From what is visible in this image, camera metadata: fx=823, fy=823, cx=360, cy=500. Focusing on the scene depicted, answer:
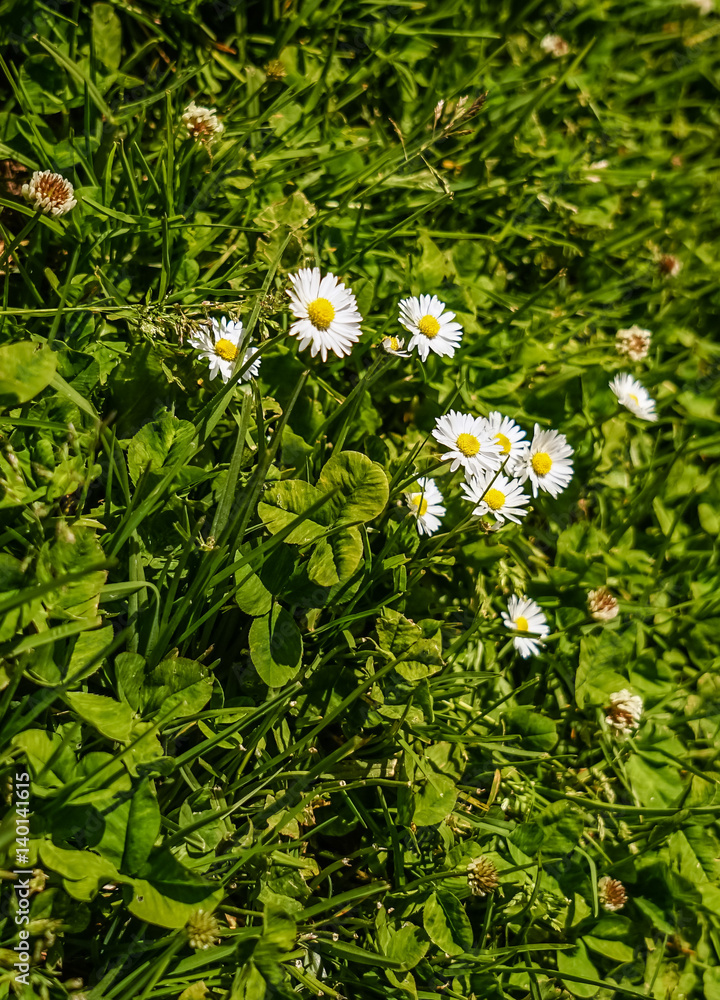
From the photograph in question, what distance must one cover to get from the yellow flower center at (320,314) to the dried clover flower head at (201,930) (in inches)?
52.0

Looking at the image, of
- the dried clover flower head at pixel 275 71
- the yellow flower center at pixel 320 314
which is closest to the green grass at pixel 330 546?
the dried clover flower head at pixel 275 71

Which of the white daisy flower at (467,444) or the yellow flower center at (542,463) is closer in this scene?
the white daisy flower at (467,444)

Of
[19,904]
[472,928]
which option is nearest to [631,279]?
[472,928]

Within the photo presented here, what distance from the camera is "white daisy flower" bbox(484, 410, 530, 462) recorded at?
2.25 metres

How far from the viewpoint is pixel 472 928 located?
1.97 m

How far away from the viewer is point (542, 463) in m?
2.40

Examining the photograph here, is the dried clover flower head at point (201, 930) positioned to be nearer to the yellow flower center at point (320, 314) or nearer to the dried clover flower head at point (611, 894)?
the dried clover flower head at point (611, 894)

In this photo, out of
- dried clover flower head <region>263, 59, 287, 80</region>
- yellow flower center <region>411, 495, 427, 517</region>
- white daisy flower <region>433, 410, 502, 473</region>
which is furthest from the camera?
dried clover flower head <region>263, 59, 287, 80</region>

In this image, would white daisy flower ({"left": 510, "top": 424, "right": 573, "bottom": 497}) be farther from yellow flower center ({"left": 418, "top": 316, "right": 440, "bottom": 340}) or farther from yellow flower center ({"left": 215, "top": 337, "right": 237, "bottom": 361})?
yellow flower center ({"left": 215, "top": 337, "right": 237, "bottom": 361})

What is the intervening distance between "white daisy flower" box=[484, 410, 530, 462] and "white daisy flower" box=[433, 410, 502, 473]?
37 millimetres

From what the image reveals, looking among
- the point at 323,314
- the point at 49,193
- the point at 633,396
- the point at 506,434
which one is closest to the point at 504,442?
the point at 506,434

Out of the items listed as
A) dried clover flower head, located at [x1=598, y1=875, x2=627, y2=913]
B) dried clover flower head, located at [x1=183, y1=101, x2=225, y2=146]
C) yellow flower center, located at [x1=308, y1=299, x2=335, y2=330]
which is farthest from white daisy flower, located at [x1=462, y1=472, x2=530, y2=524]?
dried clover flower head, located at [x1=183, y1=101, x2=225, y2=146]

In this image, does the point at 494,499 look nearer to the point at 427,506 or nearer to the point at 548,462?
the point at 427,506

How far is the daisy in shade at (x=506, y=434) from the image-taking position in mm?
2248
